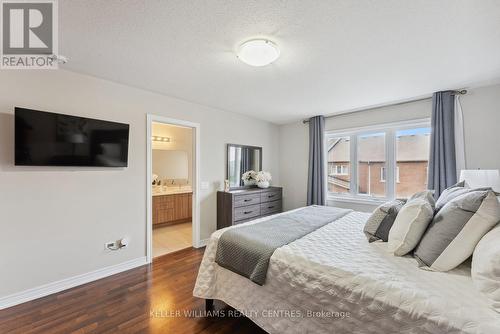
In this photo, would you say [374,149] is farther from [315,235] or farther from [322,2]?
[322,2]

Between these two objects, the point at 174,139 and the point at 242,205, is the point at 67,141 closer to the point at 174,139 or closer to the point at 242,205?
the point at 242,205

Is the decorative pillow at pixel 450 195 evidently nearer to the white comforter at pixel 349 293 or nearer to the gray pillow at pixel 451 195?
the gray pillow at pixel 451 195

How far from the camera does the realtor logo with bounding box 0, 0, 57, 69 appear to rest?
141 cm

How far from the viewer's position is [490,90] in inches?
103

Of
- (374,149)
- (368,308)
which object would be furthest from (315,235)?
(374,149)

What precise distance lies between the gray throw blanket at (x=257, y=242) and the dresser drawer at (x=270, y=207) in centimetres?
167

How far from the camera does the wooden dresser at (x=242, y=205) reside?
3.47m

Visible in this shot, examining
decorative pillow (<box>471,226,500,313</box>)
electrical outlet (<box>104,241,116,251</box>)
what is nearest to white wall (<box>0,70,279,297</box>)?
electrical outlet (<box>104,241,116,251</box>)

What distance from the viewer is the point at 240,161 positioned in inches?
163

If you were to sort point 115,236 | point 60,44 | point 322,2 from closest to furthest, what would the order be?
point 322,2 < point 60,44 < point 115,236

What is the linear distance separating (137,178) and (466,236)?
3172 millimetres

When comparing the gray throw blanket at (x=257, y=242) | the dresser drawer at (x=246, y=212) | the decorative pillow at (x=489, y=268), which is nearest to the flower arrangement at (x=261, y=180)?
the dresser drawer at (x=246, y=212)

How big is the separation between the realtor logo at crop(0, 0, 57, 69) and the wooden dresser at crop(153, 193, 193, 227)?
2.85 m

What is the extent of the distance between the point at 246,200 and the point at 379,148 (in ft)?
8.21
